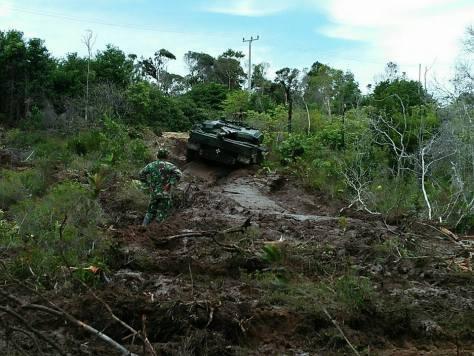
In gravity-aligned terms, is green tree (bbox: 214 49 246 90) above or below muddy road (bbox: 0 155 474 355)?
above

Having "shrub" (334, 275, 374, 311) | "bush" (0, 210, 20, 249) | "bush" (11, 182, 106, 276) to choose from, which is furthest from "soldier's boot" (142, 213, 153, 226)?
"shrub" (334, 275, 374, 311)

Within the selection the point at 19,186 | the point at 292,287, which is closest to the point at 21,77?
the point at 19,186

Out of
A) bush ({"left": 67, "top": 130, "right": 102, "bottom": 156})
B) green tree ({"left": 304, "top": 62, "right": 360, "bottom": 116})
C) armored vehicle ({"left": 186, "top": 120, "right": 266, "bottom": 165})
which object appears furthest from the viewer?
green tree ({"left": 304, "top": 62, "right": 360, "bottom": 116})

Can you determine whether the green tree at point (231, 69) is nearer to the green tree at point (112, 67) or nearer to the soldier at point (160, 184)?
the green tree at point (112, 67)

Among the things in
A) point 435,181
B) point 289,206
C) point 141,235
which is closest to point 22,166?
point 289,206

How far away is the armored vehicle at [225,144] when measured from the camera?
18.0 metres

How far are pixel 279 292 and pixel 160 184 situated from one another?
16.4ft

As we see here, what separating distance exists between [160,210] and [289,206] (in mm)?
4696

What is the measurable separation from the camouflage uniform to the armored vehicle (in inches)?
251

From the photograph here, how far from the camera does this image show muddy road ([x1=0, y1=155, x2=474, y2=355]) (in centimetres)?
596

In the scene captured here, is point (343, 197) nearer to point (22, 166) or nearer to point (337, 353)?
point (22, 166)

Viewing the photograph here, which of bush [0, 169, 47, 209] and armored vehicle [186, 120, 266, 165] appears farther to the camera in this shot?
armored vehicle [186, 120, 266, 165]

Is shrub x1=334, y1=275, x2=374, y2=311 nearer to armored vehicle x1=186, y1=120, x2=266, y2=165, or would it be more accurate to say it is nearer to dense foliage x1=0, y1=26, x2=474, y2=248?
dense foliage x1=0, y1=26, x2=474, y2=248

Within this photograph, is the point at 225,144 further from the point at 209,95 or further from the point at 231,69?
the point at 231,69
